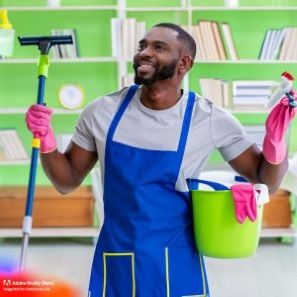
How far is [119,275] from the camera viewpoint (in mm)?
1501

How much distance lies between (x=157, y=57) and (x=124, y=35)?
8.80 ft

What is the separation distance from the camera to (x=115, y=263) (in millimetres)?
1505

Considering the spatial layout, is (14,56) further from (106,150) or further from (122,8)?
(106,150)

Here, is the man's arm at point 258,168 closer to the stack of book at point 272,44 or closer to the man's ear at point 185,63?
the man's ear at point 185,63

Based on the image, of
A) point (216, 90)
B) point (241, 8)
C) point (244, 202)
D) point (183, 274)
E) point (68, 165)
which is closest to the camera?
point (244, 202)

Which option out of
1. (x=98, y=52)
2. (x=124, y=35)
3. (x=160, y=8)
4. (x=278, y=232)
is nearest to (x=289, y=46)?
(x=160, y=8)

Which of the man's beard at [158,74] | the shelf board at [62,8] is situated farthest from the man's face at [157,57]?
the shelf board at [62,8]

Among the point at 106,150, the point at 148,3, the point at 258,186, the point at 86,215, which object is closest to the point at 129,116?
the point at 106,150

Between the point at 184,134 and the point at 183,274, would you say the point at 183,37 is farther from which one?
the point at 183,274

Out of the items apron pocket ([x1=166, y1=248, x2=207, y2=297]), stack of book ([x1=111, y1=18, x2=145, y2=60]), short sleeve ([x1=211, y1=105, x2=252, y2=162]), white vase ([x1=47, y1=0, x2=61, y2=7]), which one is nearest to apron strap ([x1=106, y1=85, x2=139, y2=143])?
short sleeve ([x1=211, y1=105, x2=252, y2=162])

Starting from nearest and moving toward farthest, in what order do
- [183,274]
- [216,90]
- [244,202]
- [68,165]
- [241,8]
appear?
[244,202]
[183,274]
[68,165]
[241,8]
[216,90]

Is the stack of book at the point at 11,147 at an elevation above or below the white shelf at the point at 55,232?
above

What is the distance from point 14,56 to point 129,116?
3182 mm

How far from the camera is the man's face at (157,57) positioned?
59.5 inches
